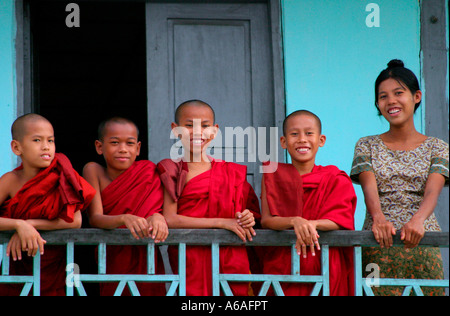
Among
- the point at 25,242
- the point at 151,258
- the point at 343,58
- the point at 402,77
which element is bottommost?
the point at 151,258

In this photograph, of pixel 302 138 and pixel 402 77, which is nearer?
pixel 302 138

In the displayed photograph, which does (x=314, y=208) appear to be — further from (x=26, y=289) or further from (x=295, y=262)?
(x=26, y=289)

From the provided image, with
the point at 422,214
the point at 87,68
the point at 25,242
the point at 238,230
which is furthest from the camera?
the point at 87,68

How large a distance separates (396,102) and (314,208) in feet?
2.99

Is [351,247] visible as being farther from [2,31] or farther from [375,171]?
[2,31]

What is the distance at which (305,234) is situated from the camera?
407 centimetres

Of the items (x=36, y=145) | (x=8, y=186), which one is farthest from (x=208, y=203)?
(x=8, y=186)

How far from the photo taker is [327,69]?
5723 millimetres

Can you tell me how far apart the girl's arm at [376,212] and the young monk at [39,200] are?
5.31ft

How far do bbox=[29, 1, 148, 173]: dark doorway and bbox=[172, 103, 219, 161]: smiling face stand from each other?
5.38 feet

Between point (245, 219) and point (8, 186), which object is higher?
point (8, 186)

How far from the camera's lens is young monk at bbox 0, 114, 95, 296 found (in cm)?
396
